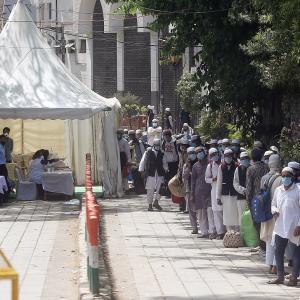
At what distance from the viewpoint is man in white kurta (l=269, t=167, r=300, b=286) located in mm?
13798

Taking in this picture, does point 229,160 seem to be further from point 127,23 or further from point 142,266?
point 127,23

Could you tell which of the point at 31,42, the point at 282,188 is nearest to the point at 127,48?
the point at 31,42

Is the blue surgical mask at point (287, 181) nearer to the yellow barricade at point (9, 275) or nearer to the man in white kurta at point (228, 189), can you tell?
the man in white kurta at point (228, 189)

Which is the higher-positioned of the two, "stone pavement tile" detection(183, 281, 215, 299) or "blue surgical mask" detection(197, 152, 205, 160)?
"blue surgical mask" detection(197, 152, 205, 160)

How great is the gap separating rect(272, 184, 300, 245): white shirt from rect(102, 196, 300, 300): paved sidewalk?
72 cm

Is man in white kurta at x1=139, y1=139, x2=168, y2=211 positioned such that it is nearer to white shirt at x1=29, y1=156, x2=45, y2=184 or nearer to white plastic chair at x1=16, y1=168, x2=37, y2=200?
white shirt at x1=29, y1=156, x2=45, y2=184

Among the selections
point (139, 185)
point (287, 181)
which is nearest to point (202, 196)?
point (287, 181)

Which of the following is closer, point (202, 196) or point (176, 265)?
point (176, 265)

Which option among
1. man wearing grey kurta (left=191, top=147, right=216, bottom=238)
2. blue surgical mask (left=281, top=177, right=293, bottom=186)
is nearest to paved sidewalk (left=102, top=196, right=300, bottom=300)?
man wearing grey kurta (left=191, top=147, right=216, bottom=238)

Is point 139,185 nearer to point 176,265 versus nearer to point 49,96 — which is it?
point 49,96

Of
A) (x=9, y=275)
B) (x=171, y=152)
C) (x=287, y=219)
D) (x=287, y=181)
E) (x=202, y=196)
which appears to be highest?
(x=9, y=275)

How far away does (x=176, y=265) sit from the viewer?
16062 millimetres

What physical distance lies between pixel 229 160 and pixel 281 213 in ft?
16.3

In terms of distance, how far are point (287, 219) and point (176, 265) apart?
9.09ft
